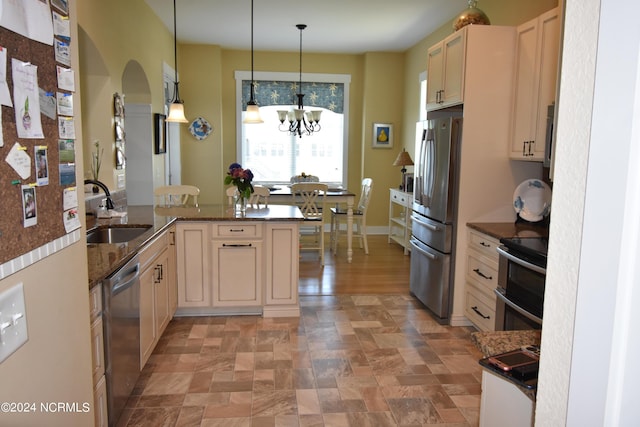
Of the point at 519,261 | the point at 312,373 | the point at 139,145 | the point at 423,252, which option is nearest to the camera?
the point at 519,261

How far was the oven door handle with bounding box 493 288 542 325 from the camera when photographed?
8.87 ft

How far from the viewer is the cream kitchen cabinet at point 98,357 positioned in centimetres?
204

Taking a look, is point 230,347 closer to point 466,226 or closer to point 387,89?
point 466,226

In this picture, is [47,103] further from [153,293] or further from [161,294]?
[161,294]

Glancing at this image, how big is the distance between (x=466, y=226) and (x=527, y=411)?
258 centimetres

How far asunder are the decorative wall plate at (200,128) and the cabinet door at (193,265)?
3.87 m

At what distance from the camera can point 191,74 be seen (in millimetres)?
7340

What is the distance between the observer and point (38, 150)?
1.12 metres

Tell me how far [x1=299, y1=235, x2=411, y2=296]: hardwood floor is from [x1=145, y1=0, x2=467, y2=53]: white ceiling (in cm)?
295

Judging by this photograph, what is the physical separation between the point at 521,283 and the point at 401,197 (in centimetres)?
377

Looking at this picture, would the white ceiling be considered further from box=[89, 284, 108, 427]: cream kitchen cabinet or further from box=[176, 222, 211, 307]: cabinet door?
box=[89, 284, 108, 427]: cream kitchen cabinet

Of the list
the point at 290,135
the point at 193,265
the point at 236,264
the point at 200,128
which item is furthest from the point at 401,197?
the point at 193,265

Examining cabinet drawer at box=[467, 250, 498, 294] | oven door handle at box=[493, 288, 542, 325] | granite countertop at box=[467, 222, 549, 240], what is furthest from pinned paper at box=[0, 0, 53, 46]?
cabinet drawer at box=[467, 250, 498, 294]

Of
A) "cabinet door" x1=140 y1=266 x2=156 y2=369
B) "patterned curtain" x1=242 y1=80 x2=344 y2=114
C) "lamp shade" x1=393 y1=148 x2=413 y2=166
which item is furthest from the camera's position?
"patterned curtain" x1=242 y1=80 x2=344 y2=114
